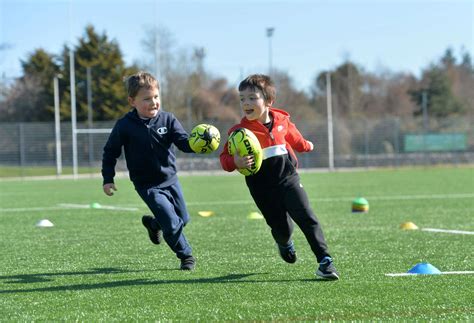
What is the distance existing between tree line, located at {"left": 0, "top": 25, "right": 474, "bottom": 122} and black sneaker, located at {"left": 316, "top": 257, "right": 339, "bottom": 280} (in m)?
34.8

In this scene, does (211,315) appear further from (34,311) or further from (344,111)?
(344,111)

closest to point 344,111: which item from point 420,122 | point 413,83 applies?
point 413,83

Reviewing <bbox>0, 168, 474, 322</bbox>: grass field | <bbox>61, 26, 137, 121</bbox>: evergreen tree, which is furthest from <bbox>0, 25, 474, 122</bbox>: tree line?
<bbox>0, 168, 474, 322</bbox>: grass field

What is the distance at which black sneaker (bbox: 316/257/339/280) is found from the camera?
525 centimetres

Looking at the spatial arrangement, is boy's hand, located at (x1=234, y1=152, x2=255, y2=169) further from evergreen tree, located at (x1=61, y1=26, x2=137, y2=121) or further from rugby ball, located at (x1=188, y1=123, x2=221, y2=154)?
evergreen tree, located at (x1=61, y1=26, x2=137, y2=121)

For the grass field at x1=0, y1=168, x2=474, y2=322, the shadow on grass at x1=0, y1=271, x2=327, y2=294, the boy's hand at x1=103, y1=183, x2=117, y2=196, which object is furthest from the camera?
the boy's hand at x1=103, y1=183, x2=117, y2=196

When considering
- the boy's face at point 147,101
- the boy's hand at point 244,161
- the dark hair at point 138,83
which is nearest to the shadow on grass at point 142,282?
the boy's hand at point 244,161

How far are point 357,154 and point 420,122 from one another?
14.2ft

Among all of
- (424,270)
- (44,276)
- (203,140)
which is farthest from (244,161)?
(44,276)

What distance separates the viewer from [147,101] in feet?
20.3

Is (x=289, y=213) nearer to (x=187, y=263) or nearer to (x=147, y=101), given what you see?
(x=187, y=263)

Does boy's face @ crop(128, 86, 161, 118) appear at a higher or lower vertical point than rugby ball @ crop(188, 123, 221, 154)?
higher

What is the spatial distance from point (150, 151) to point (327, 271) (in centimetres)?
183

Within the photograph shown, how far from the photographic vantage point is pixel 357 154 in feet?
129
